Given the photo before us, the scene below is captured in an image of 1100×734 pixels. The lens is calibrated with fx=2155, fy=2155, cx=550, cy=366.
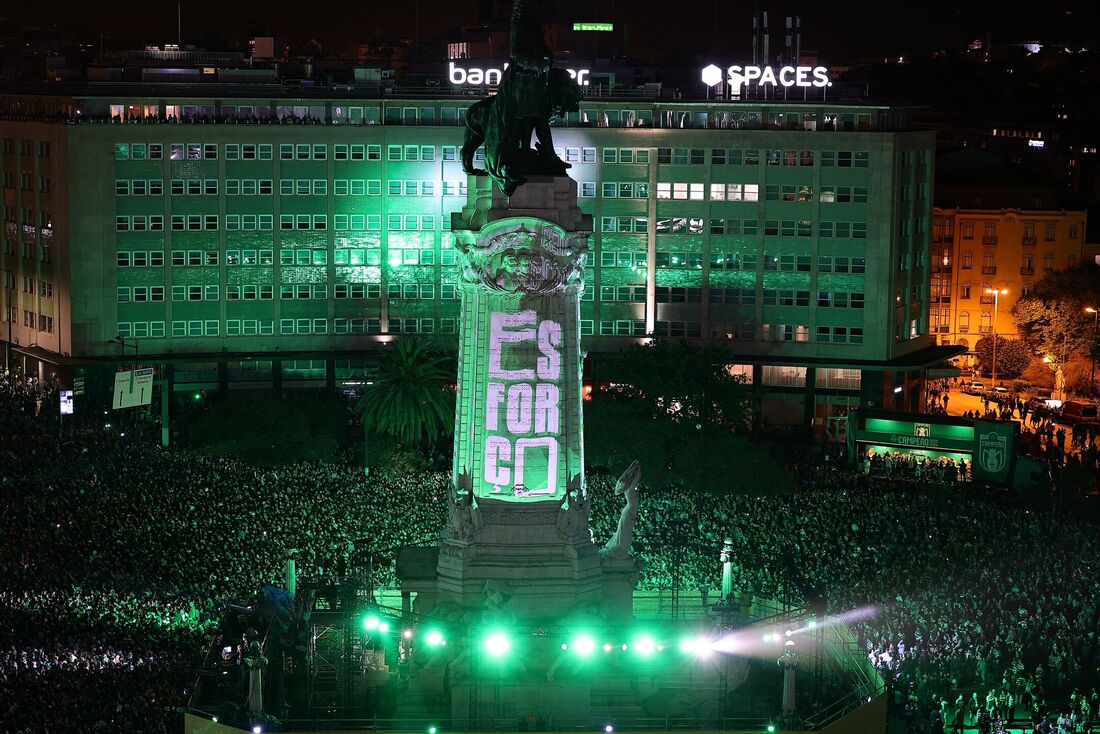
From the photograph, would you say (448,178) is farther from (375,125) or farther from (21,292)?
(21,292)

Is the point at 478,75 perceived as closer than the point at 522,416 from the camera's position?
No

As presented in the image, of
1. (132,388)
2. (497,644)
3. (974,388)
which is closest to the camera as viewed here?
(497,644)

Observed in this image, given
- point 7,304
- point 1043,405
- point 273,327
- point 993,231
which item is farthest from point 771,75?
point 7,304

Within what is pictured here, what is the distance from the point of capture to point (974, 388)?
152m

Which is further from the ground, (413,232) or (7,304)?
(413,232)

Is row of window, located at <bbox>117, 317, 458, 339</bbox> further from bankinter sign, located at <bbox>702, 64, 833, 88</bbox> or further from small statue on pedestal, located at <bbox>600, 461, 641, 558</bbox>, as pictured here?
small statue on pedestal, located at <bbox>600, 461, 641, 558</bbox>

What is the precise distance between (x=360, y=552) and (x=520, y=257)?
17187 millimetres

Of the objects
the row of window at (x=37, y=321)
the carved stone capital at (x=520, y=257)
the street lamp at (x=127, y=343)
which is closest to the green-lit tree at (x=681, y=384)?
the street lamp at (x=127, y=343)

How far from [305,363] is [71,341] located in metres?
15.4

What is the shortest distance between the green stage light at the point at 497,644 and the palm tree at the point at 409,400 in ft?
157

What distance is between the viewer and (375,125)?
140 meters

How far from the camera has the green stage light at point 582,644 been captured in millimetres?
69688

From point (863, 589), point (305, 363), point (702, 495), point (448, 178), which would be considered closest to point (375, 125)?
point (448, 178)

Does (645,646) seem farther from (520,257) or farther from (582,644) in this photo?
(520,257)
